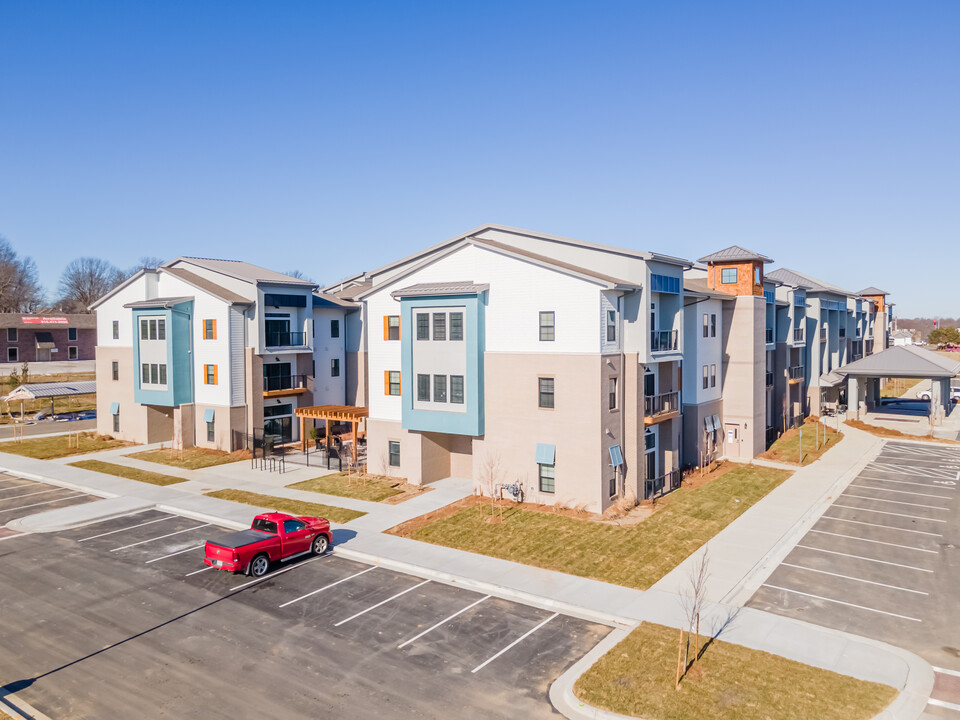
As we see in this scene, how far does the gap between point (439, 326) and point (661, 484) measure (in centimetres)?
1282

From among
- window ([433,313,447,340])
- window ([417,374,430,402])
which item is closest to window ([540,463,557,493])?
window ([417,374,430,402])

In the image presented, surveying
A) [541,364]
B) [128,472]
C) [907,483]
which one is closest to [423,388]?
[541,364]

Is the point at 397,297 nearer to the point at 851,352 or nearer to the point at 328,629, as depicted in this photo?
the point at 328,629

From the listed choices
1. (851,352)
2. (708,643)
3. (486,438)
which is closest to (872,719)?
(708,643)

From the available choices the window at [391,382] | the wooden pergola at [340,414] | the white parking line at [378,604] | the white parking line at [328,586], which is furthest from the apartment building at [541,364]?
the white parking line at [378,604]

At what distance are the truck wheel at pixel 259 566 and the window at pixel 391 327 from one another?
1554cm

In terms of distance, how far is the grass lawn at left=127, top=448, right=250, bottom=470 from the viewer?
126 ft

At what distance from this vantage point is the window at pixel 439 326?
31062 millimetres

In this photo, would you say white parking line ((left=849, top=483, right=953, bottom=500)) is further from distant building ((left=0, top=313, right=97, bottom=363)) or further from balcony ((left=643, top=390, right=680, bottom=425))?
distant building ((left=0, top=313, right=97, bottom=363))

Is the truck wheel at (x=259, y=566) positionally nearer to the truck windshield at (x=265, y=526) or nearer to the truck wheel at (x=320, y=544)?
the truck windshield at (x=265, y=526)

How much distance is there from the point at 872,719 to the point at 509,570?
423 inches

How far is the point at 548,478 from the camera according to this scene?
95.3 feet

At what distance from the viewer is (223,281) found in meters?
42.8

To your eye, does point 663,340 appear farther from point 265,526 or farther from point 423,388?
point 265,526
